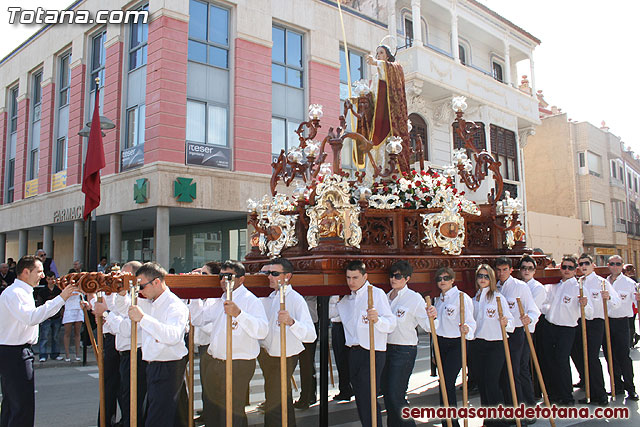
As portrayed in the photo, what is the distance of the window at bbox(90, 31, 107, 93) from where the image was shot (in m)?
19.5

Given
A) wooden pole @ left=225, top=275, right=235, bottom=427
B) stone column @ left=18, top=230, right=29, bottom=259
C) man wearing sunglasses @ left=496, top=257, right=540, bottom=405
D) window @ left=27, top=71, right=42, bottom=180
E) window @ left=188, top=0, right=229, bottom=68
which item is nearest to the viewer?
wooden pole @ left=225, top=275, right=235, bottom=427

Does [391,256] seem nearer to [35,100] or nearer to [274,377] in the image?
[274,377]

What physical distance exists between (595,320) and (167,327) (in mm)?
6337

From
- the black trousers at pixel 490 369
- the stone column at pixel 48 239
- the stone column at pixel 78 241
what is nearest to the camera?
the black trousers at pixel 490 369

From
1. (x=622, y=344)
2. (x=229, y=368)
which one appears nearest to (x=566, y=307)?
(x=622, y=344)

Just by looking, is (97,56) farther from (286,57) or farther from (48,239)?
(48,239)

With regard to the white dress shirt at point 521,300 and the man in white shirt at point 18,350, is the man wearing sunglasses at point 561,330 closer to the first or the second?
the white dress shirt at point 521,300

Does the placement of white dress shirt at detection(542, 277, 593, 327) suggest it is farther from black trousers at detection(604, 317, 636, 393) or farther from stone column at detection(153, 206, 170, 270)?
stone column at detection(153, 206, 170, 270)

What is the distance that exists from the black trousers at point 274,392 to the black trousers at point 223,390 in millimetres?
341

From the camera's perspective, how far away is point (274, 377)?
6.05 metres

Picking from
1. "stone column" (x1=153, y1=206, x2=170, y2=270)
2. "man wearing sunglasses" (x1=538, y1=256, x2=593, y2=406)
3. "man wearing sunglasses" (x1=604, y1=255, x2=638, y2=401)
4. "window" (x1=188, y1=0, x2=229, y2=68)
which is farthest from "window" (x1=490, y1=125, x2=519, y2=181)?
"man wearing sunglasses" (x1=538, y1=256, x2=593, y2=406)

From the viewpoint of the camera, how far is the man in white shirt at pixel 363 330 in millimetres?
5672

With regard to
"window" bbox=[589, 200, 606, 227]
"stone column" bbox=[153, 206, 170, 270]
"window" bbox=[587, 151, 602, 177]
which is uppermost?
"window" bbox=[587, 151, 602, 177]

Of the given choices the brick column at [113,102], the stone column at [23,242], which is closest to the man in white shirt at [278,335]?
the brick column at [113,102]
